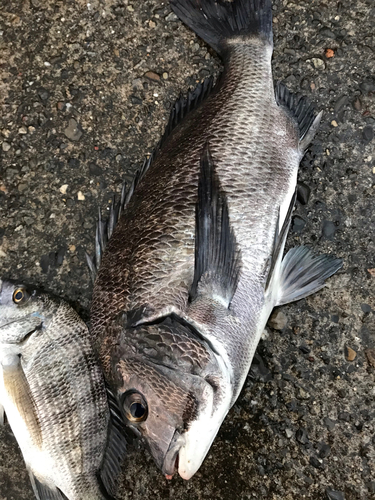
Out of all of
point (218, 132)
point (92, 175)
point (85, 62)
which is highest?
point (85, 62)

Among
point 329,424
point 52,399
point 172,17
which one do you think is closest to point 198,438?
point 52,399

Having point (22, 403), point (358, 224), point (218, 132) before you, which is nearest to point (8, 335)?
point (22, 403)

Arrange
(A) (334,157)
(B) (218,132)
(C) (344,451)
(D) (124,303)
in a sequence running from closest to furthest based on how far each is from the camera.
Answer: (D) (124,303), (B) (218,132), (C) (344,451), (A) (334,157)

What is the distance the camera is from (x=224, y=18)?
6.95 ft

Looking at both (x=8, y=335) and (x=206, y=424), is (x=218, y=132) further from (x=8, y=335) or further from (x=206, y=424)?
(x=8, y=335)

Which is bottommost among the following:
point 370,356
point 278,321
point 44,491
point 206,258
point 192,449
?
point 44,491

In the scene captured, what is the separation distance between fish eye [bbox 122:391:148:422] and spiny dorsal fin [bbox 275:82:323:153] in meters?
1.38

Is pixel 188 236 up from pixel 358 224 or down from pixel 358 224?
up

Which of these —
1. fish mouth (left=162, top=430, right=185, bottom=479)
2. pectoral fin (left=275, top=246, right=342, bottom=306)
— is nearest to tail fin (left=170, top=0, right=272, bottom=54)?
pectoral fin (left=275, top=246, right=342, bottom=306)

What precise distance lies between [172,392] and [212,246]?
568 mm

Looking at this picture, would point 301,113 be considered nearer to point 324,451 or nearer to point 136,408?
point 136,408

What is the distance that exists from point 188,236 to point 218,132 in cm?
52

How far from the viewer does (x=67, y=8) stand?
93.5 inches

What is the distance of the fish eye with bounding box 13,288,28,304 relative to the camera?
73.9 inches
